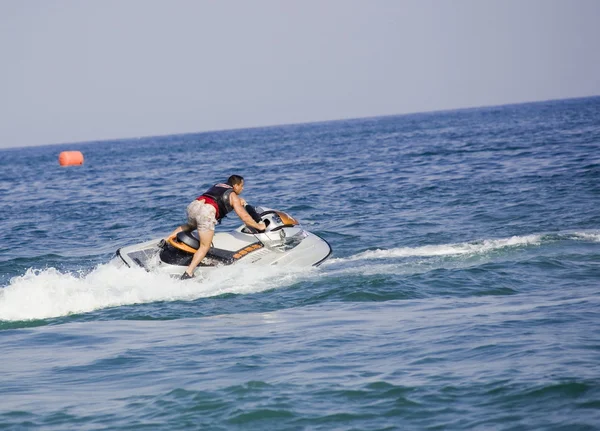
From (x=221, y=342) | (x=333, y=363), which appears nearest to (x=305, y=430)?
(x=333, y=363)

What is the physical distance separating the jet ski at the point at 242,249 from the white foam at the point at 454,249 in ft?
3.83

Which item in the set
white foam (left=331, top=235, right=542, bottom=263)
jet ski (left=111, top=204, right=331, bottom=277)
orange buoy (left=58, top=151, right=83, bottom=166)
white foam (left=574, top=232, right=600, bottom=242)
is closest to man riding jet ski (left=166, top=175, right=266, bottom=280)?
jet ski (left=111, top=204, right=331, bottom=277)

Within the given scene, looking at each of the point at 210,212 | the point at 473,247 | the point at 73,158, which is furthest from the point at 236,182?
the point at 73,158

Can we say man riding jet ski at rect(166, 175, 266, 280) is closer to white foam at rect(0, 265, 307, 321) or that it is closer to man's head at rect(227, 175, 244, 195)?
man's head at rect(227, 175, 244, 195)

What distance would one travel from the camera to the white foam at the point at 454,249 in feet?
43.3

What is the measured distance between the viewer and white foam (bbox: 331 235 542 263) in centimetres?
1320

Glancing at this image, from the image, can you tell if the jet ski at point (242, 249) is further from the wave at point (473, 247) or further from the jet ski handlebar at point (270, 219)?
the wave at point (473, 247)

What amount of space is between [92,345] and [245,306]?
84.2 inches

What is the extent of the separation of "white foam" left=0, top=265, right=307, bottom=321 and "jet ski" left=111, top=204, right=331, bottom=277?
18 centimetres

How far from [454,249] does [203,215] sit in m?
4.19

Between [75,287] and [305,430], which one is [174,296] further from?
[305,430]

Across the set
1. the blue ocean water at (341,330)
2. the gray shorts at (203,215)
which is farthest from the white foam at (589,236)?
the gray shorts at (203,215)

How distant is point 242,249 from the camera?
12.1 meters

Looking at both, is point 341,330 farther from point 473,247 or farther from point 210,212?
point 473,247
